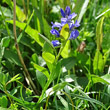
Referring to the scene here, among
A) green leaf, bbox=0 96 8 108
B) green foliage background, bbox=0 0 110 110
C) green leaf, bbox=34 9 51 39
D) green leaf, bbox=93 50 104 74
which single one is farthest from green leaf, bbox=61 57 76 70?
green leaf, bbox=0 96 8 108

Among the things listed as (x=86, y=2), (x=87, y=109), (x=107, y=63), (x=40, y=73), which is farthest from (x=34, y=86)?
(x=86, y=2)

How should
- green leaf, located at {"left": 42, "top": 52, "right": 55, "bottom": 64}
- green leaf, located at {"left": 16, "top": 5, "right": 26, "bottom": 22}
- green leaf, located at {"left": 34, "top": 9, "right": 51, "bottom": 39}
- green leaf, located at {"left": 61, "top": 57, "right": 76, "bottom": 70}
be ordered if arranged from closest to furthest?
1. green leaf, located at {"left": 42, "top": 52, "right": 55, "bottom": 64}
2. green leaf, located at {"left": 61, "top": 57, "right": 76, "bottom": 70}
3. green leaf, located at {"left": 34, "top": 9, "right": 51, "bottom": 39}
4. green leaf, located at {"left": 16, "top": 5, "right": 26, "bottom": 22}

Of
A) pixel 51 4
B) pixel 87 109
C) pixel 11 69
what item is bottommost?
pixel 87 109

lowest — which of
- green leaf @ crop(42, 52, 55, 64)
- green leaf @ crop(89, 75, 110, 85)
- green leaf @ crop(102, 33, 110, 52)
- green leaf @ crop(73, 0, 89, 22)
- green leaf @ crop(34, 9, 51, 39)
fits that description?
green leaf @ crop(89, 75, 110, 85)

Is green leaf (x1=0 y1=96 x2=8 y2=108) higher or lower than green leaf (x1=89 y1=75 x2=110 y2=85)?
below

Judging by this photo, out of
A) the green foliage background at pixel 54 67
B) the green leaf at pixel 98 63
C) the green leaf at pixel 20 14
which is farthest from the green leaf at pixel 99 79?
the green leaf at pixel 20 14

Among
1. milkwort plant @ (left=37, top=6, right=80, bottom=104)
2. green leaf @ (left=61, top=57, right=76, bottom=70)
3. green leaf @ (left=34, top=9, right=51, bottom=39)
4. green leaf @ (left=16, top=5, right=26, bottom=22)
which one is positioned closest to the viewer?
milkwort plant @ (left=37, top=6, right=80, bottom=104)

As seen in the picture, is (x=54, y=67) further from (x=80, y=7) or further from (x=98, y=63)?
(x=80, y=7)

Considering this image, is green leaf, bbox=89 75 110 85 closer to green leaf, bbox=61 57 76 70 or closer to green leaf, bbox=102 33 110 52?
green leaf, bbox=61 57 76 70

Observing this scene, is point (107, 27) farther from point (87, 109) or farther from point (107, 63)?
point (87, 109)
